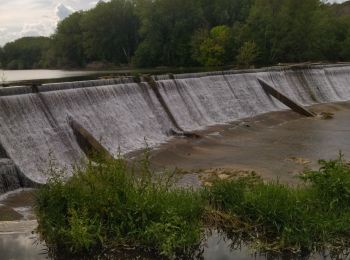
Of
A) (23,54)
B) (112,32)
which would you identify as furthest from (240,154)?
(23,54)

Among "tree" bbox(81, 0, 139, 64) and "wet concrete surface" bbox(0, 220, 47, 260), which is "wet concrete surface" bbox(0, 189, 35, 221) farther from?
"tree" bbox(81, 0, 139, 64)

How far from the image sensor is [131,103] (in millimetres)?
19781

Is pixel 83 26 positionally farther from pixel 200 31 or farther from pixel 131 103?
pixel 131 103

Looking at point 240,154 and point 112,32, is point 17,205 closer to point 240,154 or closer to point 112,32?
point 240,154

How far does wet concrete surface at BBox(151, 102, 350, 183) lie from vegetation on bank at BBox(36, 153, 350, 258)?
5907 mm

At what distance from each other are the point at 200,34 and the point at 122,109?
141 feet

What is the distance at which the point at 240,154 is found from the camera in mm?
17125

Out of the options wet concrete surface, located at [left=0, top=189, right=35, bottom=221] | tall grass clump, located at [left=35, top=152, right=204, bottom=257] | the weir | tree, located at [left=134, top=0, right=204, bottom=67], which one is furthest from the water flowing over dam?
tree, located at [left=134, top=0, right=204, bottom=67]

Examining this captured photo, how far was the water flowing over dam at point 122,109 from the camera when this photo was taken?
1441 cm

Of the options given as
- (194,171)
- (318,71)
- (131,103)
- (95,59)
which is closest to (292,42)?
(318,71)

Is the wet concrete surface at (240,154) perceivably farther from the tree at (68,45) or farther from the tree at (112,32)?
the tree at (68,45)

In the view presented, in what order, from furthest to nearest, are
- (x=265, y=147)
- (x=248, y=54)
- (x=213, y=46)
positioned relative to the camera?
1. (x=213, y=46)
2. (x=248, y=54)
3. (x=265, y=147)

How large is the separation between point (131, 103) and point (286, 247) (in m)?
13.3

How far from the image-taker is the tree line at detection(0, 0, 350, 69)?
53906 millimetres
